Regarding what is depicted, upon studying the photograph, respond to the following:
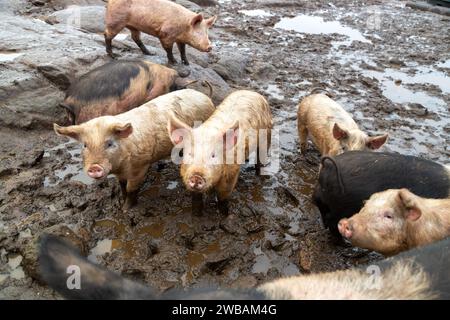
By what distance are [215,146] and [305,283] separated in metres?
2.09

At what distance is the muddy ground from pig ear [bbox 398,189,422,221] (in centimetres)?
96

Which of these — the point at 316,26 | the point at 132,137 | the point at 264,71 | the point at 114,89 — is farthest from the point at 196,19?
Result: the point at 316,26

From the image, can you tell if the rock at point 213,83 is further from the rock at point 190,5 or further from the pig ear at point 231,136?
the rock at point 190,5

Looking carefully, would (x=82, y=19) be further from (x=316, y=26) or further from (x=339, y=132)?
(x=316, y=26)

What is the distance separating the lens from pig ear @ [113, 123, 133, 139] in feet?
13.6

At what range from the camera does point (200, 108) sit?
534 centimetres

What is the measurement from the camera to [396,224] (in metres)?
3.46

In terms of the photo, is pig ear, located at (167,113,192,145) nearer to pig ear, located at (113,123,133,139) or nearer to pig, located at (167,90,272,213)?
pig, located at (167,90,272,213)

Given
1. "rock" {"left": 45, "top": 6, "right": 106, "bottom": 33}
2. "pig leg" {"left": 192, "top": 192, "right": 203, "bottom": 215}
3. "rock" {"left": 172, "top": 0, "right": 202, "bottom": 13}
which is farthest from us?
"rock" {"left": 172, "top": 0, "right": 202, "bottom": 13}

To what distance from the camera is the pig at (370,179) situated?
3.95 m

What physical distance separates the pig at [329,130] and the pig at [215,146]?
101 centimetres

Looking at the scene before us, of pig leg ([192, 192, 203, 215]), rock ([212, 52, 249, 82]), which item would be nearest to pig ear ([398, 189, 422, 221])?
pig leg ([192, 192, 203, 215])
